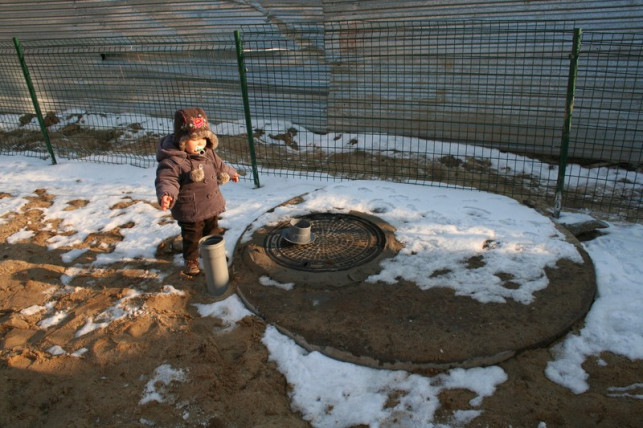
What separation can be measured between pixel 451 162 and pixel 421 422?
195 inches

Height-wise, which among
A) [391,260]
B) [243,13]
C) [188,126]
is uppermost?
[243,13]

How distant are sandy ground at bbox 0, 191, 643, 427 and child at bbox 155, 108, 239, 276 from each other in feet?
1.53

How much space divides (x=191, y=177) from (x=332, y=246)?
128 centimetres

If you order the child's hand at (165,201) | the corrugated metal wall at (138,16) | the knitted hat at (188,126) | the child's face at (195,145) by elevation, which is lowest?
the child's hand at (165,201)

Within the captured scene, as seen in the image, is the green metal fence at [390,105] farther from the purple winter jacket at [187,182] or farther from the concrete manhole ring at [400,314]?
the concrete manhole ring at [400,314]

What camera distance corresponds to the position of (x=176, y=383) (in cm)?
260

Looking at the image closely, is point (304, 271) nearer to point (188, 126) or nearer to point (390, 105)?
point (188, 126)

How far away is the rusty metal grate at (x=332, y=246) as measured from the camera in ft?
11.7

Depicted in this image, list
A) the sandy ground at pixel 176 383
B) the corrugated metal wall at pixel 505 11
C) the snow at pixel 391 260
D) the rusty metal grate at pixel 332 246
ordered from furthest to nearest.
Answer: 1. the corrugated metal wall at pixel 505 11
2. the rusty metal grate at pixel 332 246
3. the snow at pixel 391 260
4. the sandy ground at pixel 176 383

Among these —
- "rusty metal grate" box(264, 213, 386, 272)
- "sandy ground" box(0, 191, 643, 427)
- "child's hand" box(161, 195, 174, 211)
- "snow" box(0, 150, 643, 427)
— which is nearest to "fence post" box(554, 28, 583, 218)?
"snow" box(0, 150, 643, 427)

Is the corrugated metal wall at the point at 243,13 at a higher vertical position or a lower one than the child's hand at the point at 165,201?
higher

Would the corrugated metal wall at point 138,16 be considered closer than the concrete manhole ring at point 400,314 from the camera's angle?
No

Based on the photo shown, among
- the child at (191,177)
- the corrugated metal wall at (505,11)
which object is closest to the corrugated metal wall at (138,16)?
the corrugated metal wall at (505,11)

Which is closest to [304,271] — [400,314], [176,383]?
[400,314]
